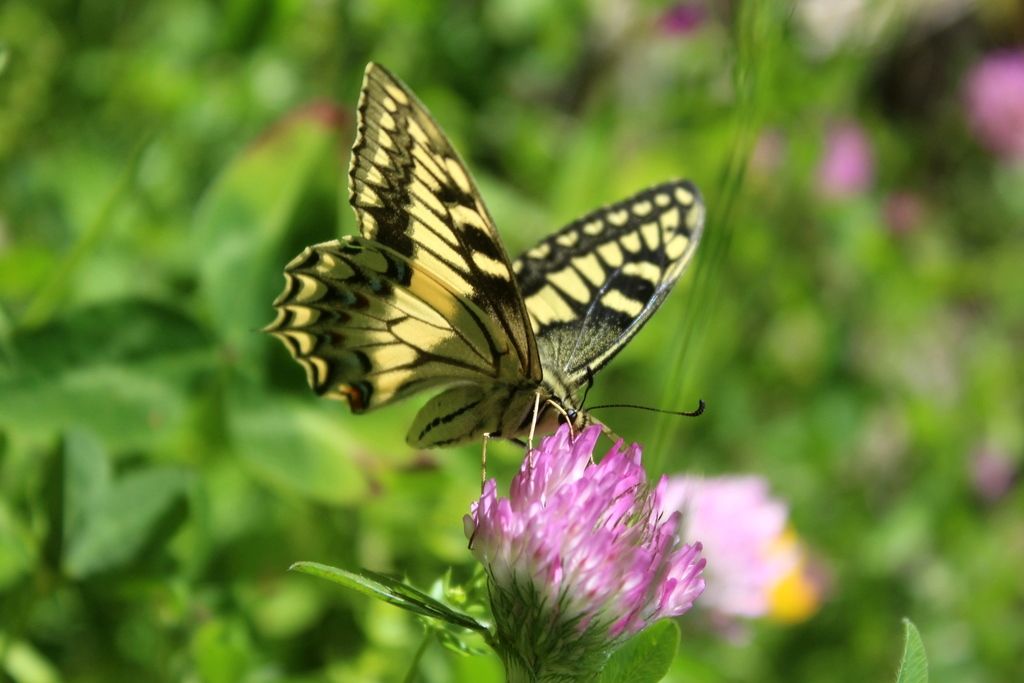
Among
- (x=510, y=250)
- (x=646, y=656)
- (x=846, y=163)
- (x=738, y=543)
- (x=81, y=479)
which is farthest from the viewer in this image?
(x=846, y=163)

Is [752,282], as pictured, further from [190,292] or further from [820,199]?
[190,292]

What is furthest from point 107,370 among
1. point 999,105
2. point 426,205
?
point 999,105

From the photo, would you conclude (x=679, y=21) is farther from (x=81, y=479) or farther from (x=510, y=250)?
(x=81, y=479)

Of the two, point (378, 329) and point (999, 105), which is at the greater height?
point (999, 105)

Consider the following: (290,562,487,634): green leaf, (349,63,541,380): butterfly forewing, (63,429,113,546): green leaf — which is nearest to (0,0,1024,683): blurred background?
(63,429,113,546): green leaf

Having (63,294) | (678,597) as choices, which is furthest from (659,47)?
(678,597)

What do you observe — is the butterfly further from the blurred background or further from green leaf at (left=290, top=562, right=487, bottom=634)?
green leaf at (left=290, top=562, right=487, bottom=634)

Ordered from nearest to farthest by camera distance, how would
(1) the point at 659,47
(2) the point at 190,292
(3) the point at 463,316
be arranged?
(3) the point at 463,316, (2) the point at 190,292, (1) the point at 659,47
